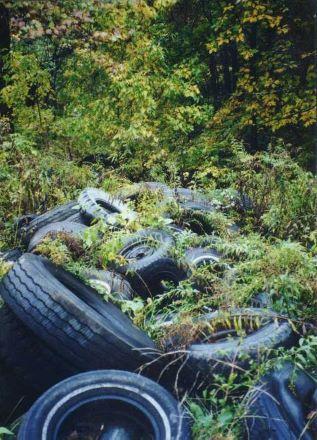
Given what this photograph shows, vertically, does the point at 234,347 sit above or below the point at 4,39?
below

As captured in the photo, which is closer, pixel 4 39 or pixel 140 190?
pixel 140 190

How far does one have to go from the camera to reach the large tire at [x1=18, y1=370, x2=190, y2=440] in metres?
2.51

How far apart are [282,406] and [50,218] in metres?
3.66

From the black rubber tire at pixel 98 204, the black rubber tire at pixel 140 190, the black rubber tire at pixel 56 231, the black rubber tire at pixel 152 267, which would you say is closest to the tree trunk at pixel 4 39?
the black rubber tire at pixel 140 190

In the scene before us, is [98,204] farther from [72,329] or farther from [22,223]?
[72,329]

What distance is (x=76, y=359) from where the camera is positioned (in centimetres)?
295

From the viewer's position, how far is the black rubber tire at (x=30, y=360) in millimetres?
2973

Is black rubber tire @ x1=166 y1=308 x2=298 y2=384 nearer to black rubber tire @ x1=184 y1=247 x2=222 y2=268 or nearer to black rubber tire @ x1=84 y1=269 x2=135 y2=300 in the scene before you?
black rubber tire @ x1=84 y1=269 x2=135 y2=300

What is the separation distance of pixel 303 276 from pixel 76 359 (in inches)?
72.8

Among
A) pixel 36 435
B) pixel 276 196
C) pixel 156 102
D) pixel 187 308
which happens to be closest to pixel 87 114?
pixel 156 102

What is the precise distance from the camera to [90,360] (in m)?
2.95

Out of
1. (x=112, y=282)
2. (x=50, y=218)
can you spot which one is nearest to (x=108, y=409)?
(x=112, y=282)

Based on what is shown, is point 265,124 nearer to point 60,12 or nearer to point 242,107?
point 242,107

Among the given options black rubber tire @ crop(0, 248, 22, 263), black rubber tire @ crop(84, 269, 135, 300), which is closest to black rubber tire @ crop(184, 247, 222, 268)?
black rubber tire @ crop(84, 269, 135, 300)
